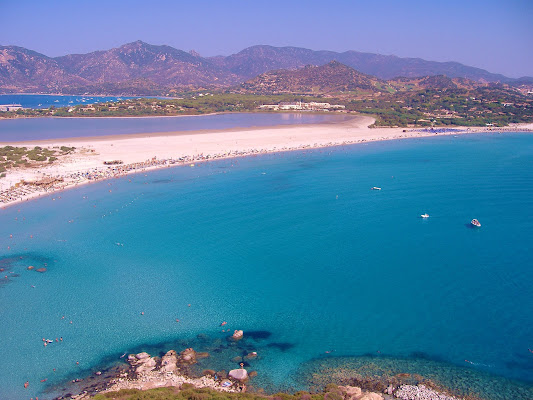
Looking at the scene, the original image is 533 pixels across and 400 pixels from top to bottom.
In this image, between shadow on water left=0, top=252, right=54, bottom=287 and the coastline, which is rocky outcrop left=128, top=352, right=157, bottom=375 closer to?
shadow on water left=0, top=252, right=54, bottom=287

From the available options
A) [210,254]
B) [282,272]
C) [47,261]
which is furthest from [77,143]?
[282,272]

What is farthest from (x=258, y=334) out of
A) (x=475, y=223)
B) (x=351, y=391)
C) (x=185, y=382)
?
(x=475, y=223)

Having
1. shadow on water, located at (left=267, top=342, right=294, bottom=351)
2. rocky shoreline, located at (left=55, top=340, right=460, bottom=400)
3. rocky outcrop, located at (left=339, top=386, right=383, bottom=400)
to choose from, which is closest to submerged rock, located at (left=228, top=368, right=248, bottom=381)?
rocky shoreline, located at (left=55, top=340, right=460, bottom=400)

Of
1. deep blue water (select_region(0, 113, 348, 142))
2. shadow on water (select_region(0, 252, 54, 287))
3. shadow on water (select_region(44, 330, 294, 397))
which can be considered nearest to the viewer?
shadow on water (select_region(44, 330, 294, 397))

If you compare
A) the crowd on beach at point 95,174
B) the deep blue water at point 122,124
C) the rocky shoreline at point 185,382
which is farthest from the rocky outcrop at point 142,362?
the deep blue water at point 122,124

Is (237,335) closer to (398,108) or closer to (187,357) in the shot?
(187,357)

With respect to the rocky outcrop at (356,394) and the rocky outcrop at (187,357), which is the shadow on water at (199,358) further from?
the rocky outcrop at (356,394)
